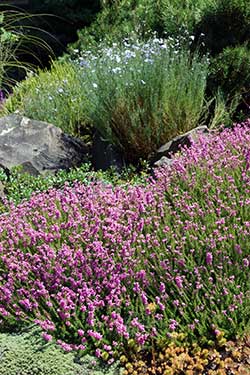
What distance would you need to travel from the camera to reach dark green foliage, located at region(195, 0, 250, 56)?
6000mm

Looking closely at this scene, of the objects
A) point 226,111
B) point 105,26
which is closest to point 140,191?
point 226,111

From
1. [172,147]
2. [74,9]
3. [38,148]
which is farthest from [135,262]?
[74,9]

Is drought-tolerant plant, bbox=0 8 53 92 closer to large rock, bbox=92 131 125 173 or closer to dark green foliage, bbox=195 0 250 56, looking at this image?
large rock, bbox=92 131 125 173

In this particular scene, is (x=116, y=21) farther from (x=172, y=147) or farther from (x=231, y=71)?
(x=172, y=147)

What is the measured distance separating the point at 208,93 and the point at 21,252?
9.83ft

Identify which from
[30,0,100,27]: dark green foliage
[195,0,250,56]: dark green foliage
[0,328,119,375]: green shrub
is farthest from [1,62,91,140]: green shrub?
[30,0,100,27]: dark green foliage

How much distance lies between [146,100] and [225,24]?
1.26 metres

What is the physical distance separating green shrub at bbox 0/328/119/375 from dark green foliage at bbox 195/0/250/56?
3.68m

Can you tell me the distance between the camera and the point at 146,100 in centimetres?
547

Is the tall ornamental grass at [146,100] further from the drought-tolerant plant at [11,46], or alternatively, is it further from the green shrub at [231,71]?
the drought-tolerant plant at [11,46]

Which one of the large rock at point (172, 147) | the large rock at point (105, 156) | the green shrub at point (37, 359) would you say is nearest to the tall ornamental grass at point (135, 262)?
the green shrub at point (37, 359)

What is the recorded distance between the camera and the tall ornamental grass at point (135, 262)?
3.08 m

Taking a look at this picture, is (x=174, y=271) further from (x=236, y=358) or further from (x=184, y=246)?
(x=236, y=358)

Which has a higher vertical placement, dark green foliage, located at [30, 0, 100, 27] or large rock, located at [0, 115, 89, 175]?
large rock, located at [0, 115, 89, 175]
